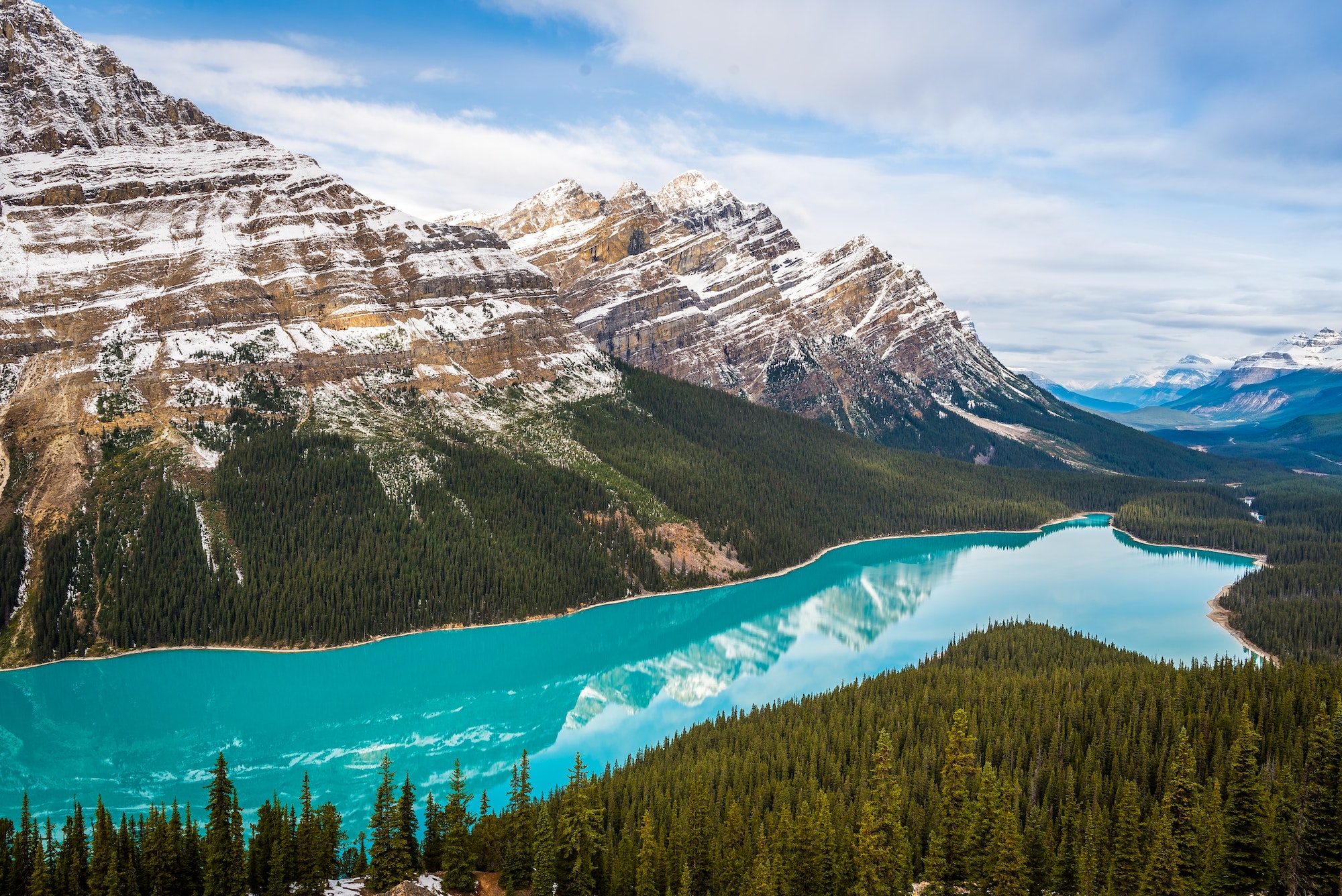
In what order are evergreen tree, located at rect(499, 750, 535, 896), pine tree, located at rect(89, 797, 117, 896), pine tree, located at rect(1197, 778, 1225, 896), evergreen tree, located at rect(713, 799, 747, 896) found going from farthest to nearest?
evergreen tree, located at rect(499, 750, 535, 896) → evergreen tree, located at rect(713, 799, 747, 896) → pine tree, located at rect(89, 797, 117, 896) → pine tree, located at rect(1197, 778, 1225, 896)

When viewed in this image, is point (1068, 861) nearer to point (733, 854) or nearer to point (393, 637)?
point (733, 854)

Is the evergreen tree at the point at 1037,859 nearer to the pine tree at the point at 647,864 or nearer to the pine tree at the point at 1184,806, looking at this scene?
the pine tree at the point at 1184,806

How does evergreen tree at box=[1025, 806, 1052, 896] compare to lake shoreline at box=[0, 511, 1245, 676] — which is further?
lake shoreline at box=[0, 511, 1245, 676]

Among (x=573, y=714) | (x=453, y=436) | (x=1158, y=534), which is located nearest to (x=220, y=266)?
(x=453, y=436)

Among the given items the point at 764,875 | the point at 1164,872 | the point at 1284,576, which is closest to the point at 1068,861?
the point at 1164,872

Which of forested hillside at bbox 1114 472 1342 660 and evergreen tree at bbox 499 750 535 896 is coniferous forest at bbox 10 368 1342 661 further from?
evergreen tree at bbox 499 750 535 896

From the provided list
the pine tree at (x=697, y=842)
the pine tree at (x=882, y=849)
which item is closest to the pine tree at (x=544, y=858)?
the pine tree at (x=697, y=842)

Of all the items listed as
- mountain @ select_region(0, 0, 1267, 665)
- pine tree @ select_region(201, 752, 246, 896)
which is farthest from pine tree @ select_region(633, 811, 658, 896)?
mountain @ select_region(0, 0, 1267, 665)
